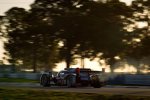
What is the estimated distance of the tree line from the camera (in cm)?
6469

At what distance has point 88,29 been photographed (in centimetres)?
6444

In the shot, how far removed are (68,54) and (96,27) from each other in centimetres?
567

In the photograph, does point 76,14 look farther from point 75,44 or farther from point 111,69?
point 111,69

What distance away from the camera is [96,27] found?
6456 cm

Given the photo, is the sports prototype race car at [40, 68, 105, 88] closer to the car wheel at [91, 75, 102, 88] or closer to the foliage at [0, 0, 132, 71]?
the car wheel at [91, 75, 102, 88]

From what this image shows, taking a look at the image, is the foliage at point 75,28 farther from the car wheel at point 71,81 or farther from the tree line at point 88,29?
A: the car wheel at point 71,81

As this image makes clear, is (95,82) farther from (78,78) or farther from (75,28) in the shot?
(75,28)

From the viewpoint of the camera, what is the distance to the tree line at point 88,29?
6469cm

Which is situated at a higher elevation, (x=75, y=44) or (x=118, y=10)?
(x=118, y=10)

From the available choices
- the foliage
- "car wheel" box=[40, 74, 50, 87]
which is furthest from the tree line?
"car wheel" box=[40, 74, 50, 87]

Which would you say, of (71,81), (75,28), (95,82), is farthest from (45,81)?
(75,28)

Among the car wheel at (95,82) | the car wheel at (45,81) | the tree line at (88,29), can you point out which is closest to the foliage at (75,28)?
the tree line at (88,29)

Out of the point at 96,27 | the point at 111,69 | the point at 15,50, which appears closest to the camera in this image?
the point at 96,27

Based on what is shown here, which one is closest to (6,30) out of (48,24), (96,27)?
(48,24)
